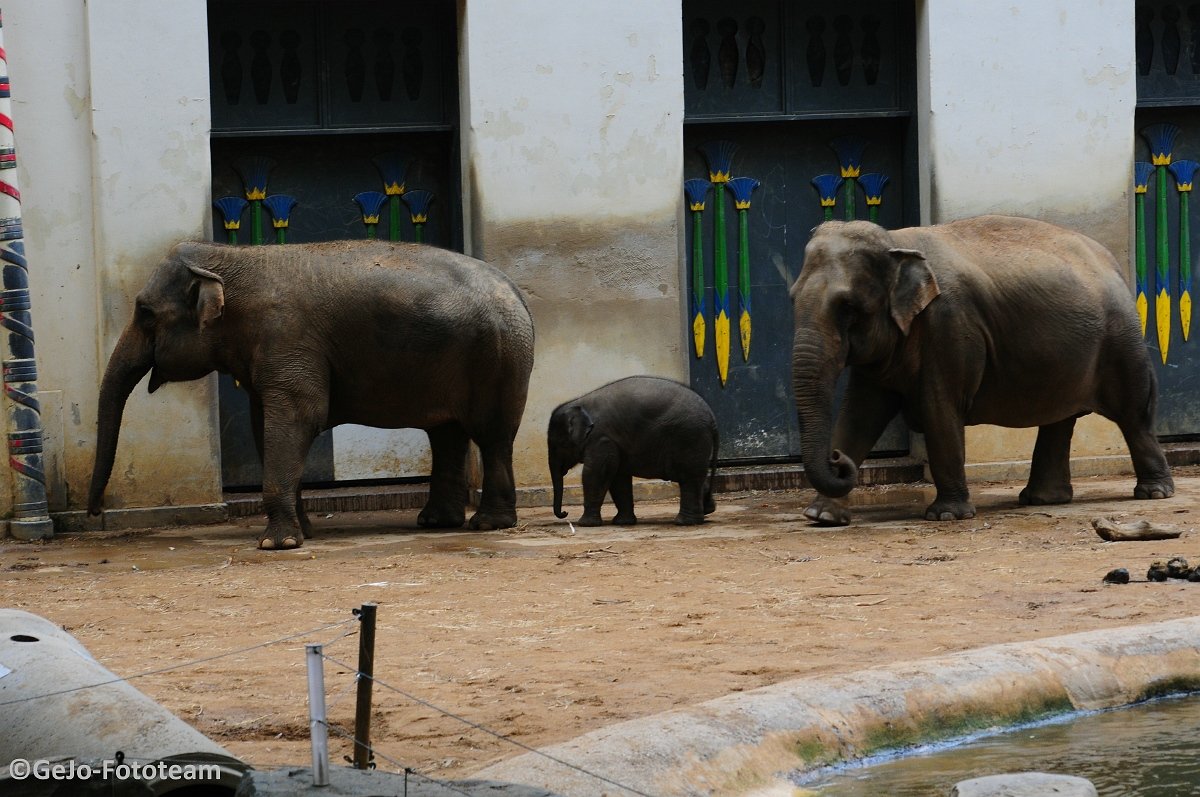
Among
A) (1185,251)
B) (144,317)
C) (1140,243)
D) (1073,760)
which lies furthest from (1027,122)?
(1073,760)

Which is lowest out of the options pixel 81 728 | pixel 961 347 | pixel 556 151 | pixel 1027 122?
pixel 81 728

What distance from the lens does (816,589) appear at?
8.41 m

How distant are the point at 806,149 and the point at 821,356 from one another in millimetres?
3479

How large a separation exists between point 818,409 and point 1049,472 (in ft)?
6.41

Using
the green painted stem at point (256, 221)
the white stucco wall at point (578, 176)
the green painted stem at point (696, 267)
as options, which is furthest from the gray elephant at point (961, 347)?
the green painted stem at point (256, 221)

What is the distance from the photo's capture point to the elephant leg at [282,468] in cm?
1055

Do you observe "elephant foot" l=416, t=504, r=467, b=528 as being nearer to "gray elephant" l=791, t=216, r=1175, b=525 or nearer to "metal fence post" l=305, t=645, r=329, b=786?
"gray elephant" l=791, t=216, r=1175, b=525

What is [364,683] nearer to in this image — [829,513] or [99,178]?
[829,513]

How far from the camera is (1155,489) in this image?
11.8 m

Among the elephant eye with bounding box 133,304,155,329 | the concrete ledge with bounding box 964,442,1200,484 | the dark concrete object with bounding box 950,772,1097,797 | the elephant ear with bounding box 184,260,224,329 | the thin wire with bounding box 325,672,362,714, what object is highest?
the elephant ear with bounding box 184,260,224,329

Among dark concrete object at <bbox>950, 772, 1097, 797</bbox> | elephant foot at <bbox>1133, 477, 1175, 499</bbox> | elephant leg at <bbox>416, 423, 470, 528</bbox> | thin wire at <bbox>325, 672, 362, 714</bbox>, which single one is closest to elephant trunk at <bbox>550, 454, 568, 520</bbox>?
elephant leg at <bbox>416, 423, 470, 528</bbox>

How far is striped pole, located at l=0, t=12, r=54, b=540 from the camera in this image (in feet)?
36.7

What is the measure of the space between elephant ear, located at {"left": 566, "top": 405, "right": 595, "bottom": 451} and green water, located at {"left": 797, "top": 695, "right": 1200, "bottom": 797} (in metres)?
5.29

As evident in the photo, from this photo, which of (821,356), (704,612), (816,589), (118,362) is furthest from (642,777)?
(118,362)
